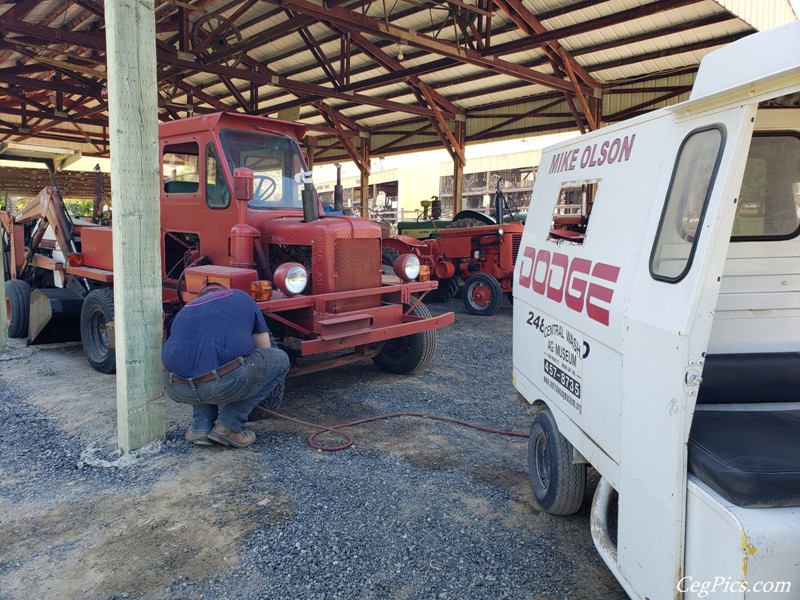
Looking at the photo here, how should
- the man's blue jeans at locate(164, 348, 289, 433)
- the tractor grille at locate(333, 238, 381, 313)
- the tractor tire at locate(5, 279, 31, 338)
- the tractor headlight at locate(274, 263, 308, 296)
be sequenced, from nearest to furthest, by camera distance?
the man's blue jeans at locate(164, 348, 289, 433) → the tractor headlight at locate(274, 263, 308, 296) → the tractor grille at locate(333, 238, 381, 313) → the tractor tire at locate(5, 279, 31, 338)

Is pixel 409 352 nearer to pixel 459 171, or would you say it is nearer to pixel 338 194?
pixel 338 194

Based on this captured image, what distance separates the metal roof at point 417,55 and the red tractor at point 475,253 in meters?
3.10

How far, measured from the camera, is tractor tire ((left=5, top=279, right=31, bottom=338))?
7.29 meters

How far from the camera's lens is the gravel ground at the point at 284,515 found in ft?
8.42

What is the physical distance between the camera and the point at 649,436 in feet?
6.48

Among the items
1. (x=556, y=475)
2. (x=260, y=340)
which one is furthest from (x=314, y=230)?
(x=556, y=475)

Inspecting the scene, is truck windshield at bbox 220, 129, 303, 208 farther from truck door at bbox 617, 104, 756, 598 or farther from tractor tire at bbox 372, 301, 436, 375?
truck door at bbox 617, 104, 756, 598

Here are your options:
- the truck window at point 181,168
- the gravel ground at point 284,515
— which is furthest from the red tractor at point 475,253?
the gravel ground at point 284,515

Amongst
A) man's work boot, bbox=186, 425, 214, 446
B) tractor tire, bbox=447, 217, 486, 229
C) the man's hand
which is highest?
tractor tire, bbox=447, 217, 486, 229

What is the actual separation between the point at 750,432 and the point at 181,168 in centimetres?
513

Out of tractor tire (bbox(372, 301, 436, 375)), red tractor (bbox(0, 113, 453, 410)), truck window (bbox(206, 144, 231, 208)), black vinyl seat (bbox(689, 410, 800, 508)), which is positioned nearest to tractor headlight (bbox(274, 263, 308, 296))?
red tractor (bbox(0, 113, 453, 410))

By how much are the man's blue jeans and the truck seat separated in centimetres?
254

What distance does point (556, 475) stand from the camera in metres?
2.96

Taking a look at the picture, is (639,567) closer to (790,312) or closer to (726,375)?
(726,375)
